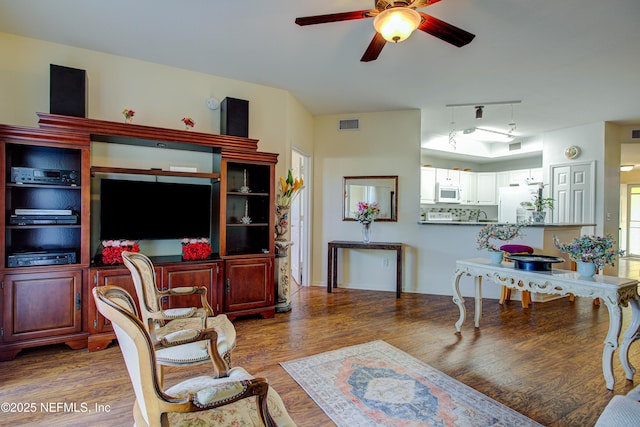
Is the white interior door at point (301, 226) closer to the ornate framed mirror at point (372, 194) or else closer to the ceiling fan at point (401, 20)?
the ornate framed mirror at point (372, 194)

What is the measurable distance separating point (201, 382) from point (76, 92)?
9.59 ft

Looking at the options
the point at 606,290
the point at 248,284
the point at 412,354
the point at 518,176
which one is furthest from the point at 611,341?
the point at 518,176

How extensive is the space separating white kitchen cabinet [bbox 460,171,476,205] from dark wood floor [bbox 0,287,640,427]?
12.7 feet

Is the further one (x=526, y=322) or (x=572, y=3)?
(x=526, y=322)

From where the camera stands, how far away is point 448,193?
7484 mm

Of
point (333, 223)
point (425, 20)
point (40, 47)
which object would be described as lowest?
point (333, 223)

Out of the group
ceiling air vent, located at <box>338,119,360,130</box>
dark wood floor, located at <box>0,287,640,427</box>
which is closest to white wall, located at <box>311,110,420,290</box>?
ceiling air vent, located at <box>338,119,360,130</box>

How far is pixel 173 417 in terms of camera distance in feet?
4.19

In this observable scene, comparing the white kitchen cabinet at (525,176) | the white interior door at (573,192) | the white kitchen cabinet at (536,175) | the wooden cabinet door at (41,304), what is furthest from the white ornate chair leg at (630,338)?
the white kitchen cabinet at (536,175)

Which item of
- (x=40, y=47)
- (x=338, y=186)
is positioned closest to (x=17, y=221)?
(x=40, y=47)

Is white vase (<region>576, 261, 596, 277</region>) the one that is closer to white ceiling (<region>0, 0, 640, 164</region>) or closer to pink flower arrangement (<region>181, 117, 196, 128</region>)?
white ceiling (<region>0, 0, 640, 164</region>)

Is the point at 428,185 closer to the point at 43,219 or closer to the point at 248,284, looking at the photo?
the point at 248,284

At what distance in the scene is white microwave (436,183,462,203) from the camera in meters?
7.38

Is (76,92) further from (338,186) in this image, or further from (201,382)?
(338,186)
